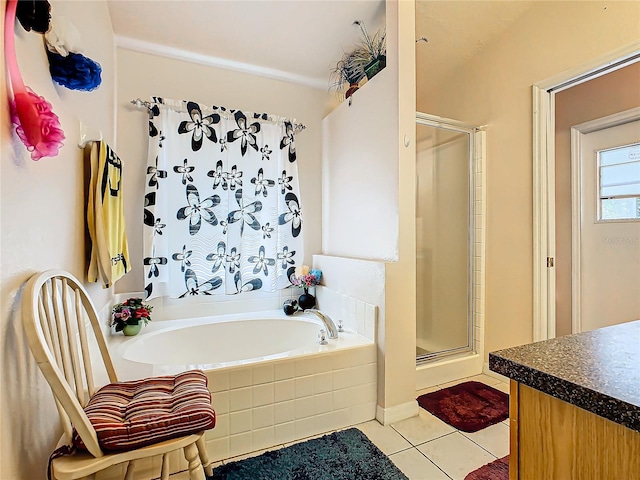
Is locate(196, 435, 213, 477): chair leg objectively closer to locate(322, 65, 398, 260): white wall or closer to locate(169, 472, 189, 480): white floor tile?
locate(169, 472, 189, 480): white floor tile

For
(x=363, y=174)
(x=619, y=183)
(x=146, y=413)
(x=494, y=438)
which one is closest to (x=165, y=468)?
(x=146, y=413)

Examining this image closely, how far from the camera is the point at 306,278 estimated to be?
268 cm

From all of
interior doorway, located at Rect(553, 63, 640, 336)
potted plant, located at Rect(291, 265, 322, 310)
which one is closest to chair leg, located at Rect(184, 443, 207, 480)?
potted plant, located at Rect(291, 265, 322, 310)

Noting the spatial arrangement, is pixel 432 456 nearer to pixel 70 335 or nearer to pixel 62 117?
pixel 70 335

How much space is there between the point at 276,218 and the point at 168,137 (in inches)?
39.5

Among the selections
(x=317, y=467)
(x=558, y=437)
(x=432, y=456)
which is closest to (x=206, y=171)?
(x=317, y=467)

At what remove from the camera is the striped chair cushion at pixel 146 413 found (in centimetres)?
94

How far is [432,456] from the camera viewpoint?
1611 millimetres

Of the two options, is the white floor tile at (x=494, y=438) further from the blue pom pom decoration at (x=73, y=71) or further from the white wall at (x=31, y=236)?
the blue pom pom decoration at (x=73, y=71)

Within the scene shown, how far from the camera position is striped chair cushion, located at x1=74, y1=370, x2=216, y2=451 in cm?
94

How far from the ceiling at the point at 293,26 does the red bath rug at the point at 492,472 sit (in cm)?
277

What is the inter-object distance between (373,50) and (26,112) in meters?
2.14

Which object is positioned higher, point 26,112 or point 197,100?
point 197,100

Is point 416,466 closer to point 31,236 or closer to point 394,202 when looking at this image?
point 394,202
